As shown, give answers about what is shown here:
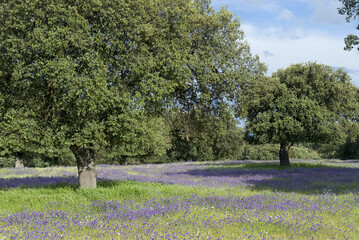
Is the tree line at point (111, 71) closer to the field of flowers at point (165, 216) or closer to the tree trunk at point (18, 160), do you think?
the field of flowers at point (165, 216)

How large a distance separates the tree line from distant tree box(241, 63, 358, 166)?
12381 mm

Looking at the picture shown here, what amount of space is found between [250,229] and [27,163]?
191 ft

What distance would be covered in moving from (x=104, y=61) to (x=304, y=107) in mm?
19704

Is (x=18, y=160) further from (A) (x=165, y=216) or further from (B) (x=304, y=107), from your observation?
(A) (x=165, y=216)

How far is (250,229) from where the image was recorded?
8.12 m

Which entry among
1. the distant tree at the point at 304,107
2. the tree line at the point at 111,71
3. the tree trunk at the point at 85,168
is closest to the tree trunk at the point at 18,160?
the distant tree at the point at 304,107

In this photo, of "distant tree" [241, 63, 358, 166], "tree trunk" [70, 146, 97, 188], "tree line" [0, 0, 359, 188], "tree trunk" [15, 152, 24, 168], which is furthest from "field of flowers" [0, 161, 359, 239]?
"tree trunk" [15, 152, 24, 168]

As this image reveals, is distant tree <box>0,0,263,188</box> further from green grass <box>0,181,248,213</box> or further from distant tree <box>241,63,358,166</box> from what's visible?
distant tree <box>241,63,358,166</box>

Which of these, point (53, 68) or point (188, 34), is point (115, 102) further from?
point (188, 34)

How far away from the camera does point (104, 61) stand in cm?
1257

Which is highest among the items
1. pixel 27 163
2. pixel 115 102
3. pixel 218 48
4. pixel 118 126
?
pixel 218 48

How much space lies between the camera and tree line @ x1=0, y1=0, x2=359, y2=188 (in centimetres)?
1145

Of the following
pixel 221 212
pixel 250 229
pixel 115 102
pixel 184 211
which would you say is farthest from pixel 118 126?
pixel 250 229

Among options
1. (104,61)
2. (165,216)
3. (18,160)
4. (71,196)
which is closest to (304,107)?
(104,61)
